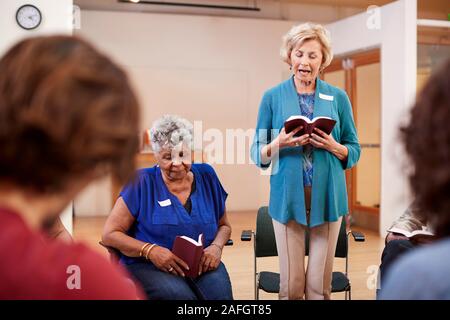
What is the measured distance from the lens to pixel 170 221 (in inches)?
102

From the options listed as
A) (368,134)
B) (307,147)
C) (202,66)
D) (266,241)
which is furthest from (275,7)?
(307,147)

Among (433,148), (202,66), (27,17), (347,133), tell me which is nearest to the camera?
(433,148)

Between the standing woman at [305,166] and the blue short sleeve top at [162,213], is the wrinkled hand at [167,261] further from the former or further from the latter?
the standing woman at [305,166]

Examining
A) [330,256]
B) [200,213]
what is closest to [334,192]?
[330,256]

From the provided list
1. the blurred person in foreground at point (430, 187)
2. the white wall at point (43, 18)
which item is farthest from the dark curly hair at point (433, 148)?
the white wall at point (43, 18)

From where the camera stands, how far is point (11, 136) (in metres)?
0.77

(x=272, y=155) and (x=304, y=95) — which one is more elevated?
(x=304, y=95)

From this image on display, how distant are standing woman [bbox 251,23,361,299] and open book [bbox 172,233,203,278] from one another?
0.41 meters

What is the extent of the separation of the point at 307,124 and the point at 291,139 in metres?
0.10

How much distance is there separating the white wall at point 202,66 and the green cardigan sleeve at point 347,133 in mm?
5528

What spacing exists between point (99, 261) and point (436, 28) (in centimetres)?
632

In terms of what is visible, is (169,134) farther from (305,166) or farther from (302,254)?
(302,254)

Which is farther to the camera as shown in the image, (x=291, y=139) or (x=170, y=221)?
(x=170, y=221)

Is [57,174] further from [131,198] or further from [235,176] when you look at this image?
[235,176]
